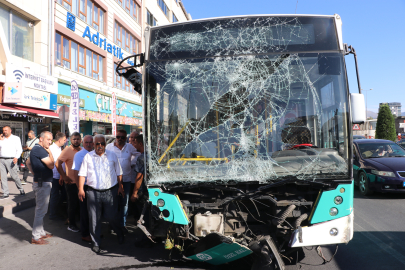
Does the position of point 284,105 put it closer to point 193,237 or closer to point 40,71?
point 193,237

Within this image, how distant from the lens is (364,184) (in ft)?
27.9

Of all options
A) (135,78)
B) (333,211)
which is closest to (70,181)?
(135,78)

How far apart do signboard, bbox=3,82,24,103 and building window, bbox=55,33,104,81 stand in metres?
3.86

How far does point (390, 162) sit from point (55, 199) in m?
8.13

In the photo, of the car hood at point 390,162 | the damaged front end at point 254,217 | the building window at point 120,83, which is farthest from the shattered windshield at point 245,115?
the building window at point 120,83

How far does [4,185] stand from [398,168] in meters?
9.90

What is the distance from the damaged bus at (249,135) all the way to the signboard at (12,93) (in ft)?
33.2

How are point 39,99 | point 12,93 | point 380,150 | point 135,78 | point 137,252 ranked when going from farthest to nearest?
point 39,99 → point 12,93 → point 380,150 → point 137,252 → point 135,78

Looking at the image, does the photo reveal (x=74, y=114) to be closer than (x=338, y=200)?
No

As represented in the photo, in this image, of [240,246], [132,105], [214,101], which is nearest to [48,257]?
[240,246]

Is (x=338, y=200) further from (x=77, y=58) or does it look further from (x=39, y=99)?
(x=77, y=58)

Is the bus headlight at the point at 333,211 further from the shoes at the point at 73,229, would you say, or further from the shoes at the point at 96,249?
the shoes at the point at 73,229

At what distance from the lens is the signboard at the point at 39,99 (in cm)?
1288

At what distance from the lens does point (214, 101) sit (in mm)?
3918
